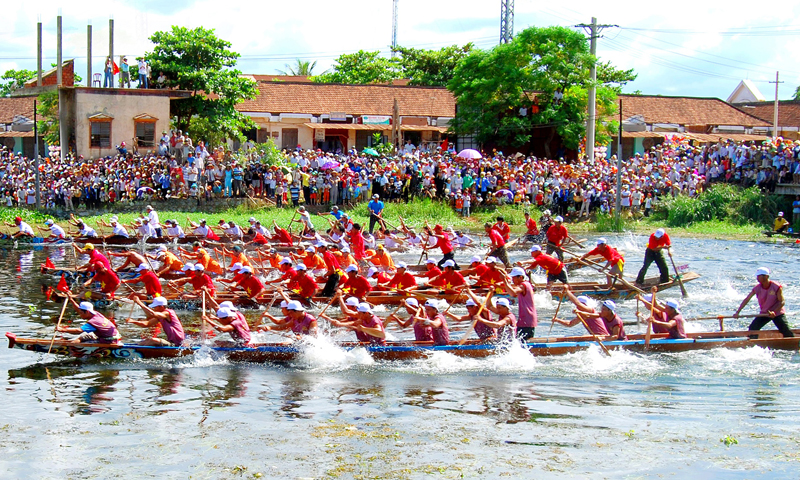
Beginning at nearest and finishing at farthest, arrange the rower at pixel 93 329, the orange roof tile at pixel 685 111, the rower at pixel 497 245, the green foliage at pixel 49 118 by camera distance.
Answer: the rower at pixel 93 329
the rower at pixel 497 245
the green foliage at pixel 49 118
the orange roof tile at pixel 685 111

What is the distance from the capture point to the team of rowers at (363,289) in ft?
42.1

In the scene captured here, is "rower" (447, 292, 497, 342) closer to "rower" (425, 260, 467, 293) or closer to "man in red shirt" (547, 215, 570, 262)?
"rower" (425, 260, 467, 293)

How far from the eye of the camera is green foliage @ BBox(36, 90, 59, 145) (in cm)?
3903

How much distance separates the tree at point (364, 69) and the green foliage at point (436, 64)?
3.08 metres

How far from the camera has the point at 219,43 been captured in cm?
3594

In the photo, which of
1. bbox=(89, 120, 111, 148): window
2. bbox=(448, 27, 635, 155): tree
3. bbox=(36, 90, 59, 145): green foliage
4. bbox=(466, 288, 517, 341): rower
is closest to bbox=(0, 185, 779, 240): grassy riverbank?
bbox=(89, 120, 111, 148): window

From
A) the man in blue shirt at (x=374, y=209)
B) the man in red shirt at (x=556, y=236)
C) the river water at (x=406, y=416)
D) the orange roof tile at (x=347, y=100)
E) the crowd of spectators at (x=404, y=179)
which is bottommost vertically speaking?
the river water at (x=406, y=416)

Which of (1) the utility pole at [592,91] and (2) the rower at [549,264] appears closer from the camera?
(2) the rower at [549,264]

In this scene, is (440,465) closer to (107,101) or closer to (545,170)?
(545,170)

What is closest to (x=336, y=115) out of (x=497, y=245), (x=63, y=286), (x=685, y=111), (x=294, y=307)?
(x=685, y=111)

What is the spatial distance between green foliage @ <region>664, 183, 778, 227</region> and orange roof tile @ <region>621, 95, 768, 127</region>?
14.8 m

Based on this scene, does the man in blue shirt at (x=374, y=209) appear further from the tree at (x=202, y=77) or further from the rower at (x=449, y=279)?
the tree at (x=202, y=77)

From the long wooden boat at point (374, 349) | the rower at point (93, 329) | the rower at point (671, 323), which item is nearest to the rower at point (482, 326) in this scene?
the long wooden boat at point (374, 349)

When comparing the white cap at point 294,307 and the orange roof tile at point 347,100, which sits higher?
the orange roof tile at point 347,100
